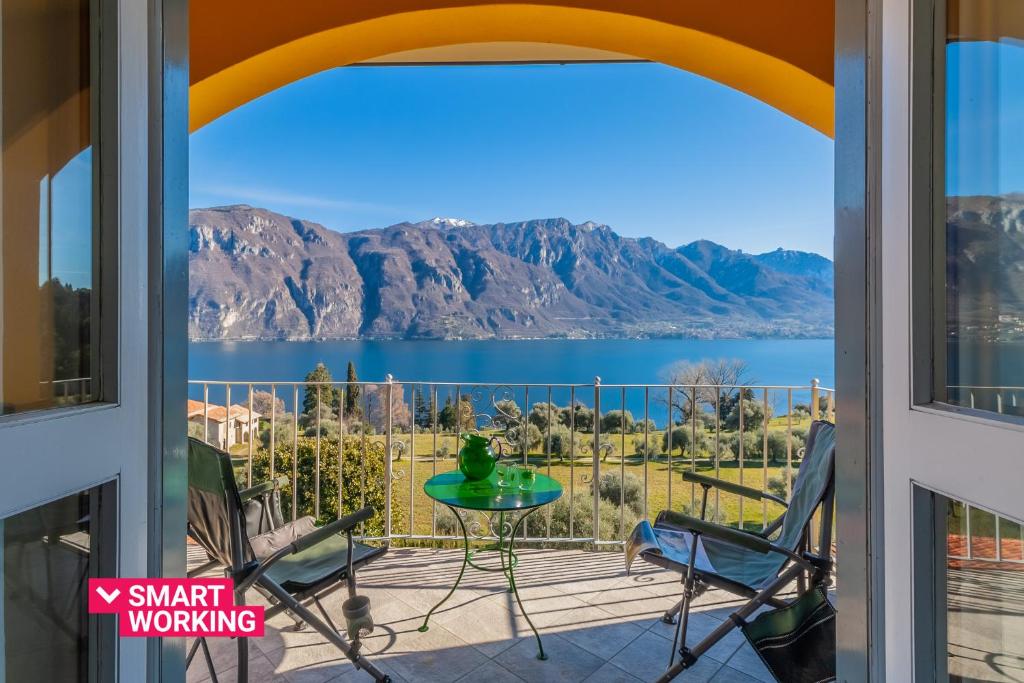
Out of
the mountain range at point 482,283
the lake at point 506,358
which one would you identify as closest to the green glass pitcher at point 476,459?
the lake at point 506,358

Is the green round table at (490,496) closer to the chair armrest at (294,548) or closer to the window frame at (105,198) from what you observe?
the chair armrest at (294,548)

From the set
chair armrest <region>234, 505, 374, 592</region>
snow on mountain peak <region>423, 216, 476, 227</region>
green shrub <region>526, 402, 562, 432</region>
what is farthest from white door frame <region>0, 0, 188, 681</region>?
snow on mountain peak <region>423, 216, 476, 227</region>

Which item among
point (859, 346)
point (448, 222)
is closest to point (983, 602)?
point (859, 346)

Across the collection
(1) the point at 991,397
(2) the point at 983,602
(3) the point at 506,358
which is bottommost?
(2) the point at 983,602

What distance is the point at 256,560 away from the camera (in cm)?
171

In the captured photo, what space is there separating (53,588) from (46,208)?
0.57 m

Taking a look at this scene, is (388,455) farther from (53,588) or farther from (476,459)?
(53,588)

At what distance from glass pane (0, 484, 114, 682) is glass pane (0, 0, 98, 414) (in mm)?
158

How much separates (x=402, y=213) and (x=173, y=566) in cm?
881

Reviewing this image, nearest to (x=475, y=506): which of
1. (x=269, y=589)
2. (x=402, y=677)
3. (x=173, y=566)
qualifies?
(x=402, y=677)

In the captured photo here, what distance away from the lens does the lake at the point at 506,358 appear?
5727 mm

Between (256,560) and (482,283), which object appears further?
(482,283)

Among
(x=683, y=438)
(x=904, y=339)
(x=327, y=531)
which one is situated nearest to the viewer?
(x=904, y=339)

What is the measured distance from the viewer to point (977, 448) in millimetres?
617
